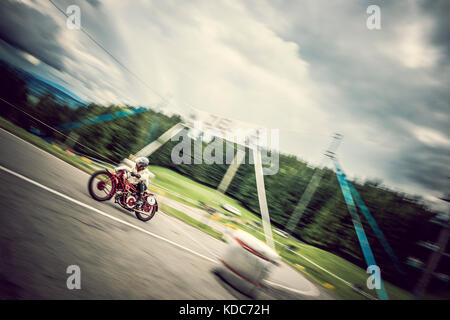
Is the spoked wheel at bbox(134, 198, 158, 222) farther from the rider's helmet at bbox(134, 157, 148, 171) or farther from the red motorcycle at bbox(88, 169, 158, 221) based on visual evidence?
the rider's helmet at bbox(134, 157, 148, 171)

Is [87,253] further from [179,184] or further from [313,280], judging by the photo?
[179,184]

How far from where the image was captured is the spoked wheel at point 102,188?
17.9 ft

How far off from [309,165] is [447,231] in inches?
382

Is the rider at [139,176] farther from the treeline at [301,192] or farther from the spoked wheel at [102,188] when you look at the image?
the treeline at [301,192]

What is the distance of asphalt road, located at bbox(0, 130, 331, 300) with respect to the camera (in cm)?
256

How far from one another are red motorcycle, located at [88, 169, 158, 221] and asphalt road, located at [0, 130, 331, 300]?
23 centimetres

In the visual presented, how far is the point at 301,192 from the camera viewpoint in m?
15.6

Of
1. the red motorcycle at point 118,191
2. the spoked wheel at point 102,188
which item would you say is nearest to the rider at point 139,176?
the red motorcycle at point 118,191

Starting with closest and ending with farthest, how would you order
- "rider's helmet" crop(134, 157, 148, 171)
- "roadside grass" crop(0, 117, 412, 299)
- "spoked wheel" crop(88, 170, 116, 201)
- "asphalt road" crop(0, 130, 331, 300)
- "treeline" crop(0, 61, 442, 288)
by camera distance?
"asphalt road" crop(0, 130, 331, 300), "spoked wheel" crop(88, 170, 116, 201), "rider's helmet" crop(134, 157, 148, 171), "roadside grass" crop(0, 117, 412, 299), "treeline" crop(0, 61, 442, 288)

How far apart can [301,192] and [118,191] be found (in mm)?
13475

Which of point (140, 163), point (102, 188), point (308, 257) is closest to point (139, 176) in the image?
point (140, 163)

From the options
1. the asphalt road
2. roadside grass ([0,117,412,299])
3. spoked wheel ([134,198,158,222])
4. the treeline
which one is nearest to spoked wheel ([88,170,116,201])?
the asphalt road

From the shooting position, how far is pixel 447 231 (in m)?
7.73
